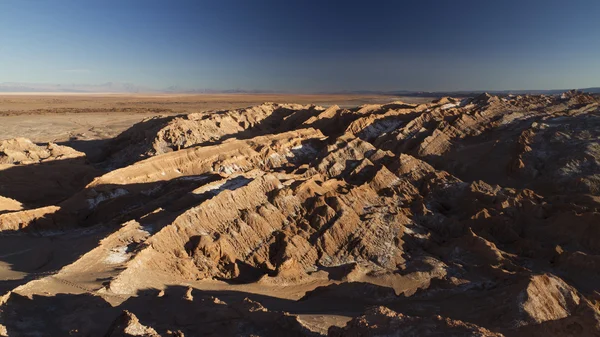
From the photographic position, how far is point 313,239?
2050cm

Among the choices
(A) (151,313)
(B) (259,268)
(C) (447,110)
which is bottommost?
(B) (259,268)

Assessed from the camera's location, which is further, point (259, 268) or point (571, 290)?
point (259, 268)

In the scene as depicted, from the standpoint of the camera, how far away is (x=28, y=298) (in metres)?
12.2

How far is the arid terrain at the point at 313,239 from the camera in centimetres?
1184

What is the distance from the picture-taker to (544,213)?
23891mm

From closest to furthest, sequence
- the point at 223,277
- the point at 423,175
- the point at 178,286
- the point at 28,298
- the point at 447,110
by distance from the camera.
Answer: the point at 28,298 < the point at 178,286 < the point at 223,277 < the point at 423,175 < the point at 447,110

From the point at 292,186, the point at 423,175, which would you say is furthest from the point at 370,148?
the point at 292,186

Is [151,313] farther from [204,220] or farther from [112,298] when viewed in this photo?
[204,220]

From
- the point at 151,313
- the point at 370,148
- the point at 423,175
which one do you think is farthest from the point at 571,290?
the point at 370,148

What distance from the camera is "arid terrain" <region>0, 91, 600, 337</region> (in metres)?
11.8

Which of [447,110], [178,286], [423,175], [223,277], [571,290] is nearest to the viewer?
[571,290]

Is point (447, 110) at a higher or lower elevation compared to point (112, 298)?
higher

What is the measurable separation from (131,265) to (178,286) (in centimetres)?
198

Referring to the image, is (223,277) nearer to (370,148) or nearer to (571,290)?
(571,290)
